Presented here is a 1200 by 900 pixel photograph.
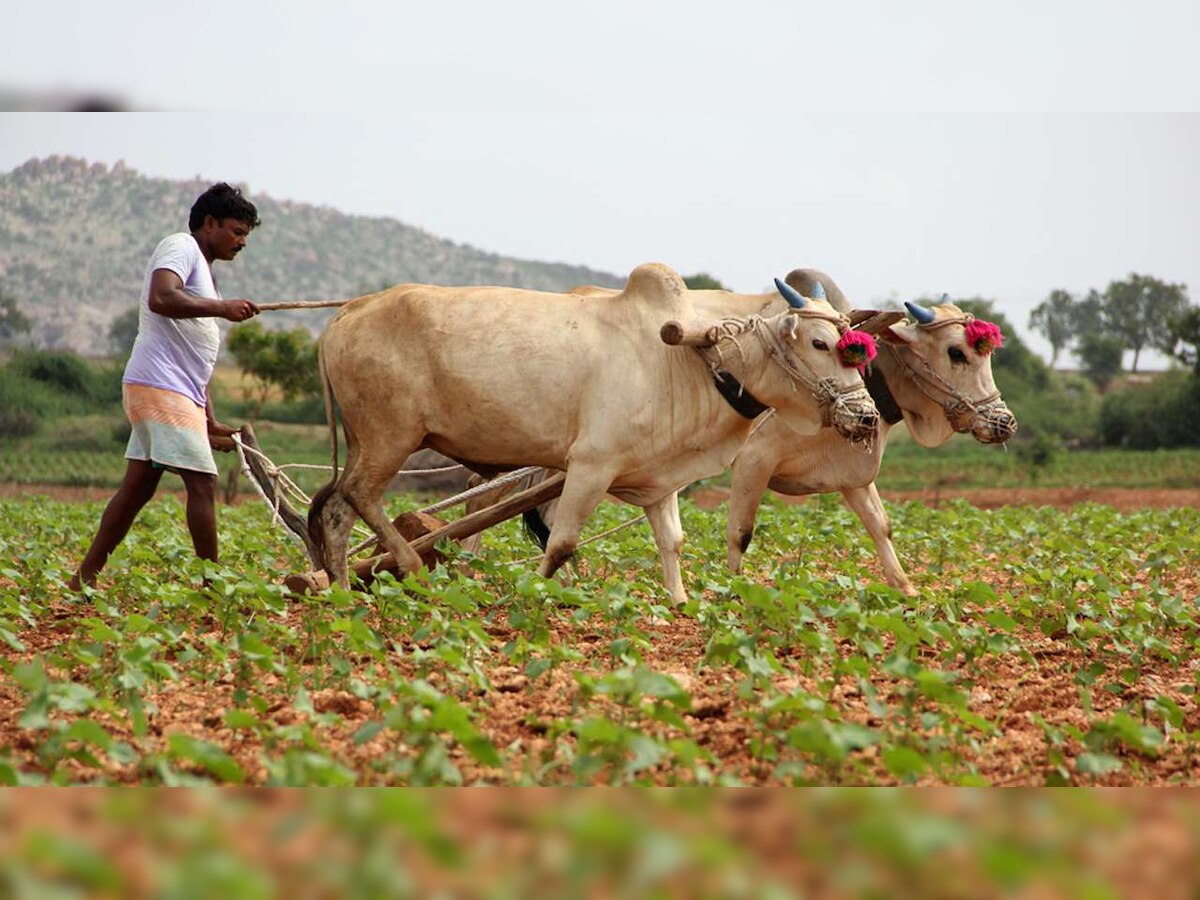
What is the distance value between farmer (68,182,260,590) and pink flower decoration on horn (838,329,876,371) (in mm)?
2289

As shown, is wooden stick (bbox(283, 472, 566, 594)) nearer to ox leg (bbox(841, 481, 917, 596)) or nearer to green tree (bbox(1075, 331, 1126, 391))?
ox leg (bbox(841, 481, 917, 596))

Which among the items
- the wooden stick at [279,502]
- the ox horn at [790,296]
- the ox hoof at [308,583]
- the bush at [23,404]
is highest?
the ox horn at [790,296]

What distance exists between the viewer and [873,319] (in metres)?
6.05

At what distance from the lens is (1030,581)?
5570 millimetres

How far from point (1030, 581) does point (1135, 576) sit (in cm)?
223

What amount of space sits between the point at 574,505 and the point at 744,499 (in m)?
1.54

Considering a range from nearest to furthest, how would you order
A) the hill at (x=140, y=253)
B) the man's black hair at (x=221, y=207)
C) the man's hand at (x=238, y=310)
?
the man's hand at (x=238, y=310) → the man's black hair at (x=221, y=207) → the hill at (x=140, y=253)

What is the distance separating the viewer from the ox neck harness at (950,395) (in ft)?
19.8

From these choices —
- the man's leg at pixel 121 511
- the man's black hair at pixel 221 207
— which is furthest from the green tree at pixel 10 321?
the man's leg at pixel 121 511

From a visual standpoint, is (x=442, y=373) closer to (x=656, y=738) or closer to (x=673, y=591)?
(x=673, y=591)

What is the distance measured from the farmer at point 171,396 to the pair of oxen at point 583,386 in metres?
0.52

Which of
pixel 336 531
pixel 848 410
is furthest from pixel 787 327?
pixel 336 531

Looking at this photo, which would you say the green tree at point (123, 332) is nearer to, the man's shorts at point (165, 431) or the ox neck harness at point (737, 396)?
the man's shorts at point (165, 431)

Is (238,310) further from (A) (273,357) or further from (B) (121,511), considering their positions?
(A) (273,357)
